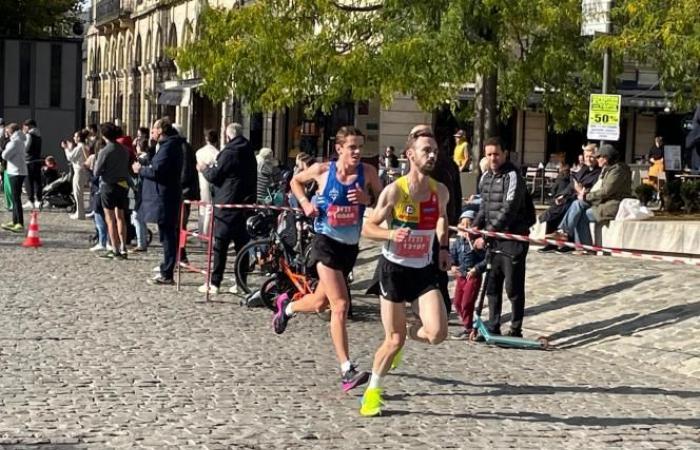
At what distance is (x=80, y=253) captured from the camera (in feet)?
63.8

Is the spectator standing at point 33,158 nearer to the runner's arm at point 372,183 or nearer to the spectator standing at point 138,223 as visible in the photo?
the spectator standing at point 138,223

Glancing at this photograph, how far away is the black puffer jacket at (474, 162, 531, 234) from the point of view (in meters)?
12.3

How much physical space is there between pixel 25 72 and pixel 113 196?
2251 centimetres

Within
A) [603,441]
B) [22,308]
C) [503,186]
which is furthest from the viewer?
[22,308]

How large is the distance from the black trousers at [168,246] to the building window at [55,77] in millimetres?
24298

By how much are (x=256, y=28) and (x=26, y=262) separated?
21.6 ft

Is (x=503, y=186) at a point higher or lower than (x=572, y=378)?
higher

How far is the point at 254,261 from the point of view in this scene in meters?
15.1

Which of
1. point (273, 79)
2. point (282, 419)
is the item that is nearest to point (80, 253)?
point (273, 79)

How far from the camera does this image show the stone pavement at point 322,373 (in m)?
7.95

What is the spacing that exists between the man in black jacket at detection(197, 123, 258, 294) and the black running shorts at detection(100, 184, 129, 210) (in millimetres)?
3331

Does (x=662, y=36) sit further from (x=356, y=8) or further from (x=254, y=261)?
(x=254, y=261)

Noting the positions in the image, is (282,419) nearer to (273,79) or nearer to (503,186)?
(503,186)

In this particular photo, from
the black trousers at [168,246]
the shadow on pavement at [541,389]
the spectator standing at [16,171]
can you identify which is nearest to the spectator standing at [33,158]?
the spectator standing at [16,171]
